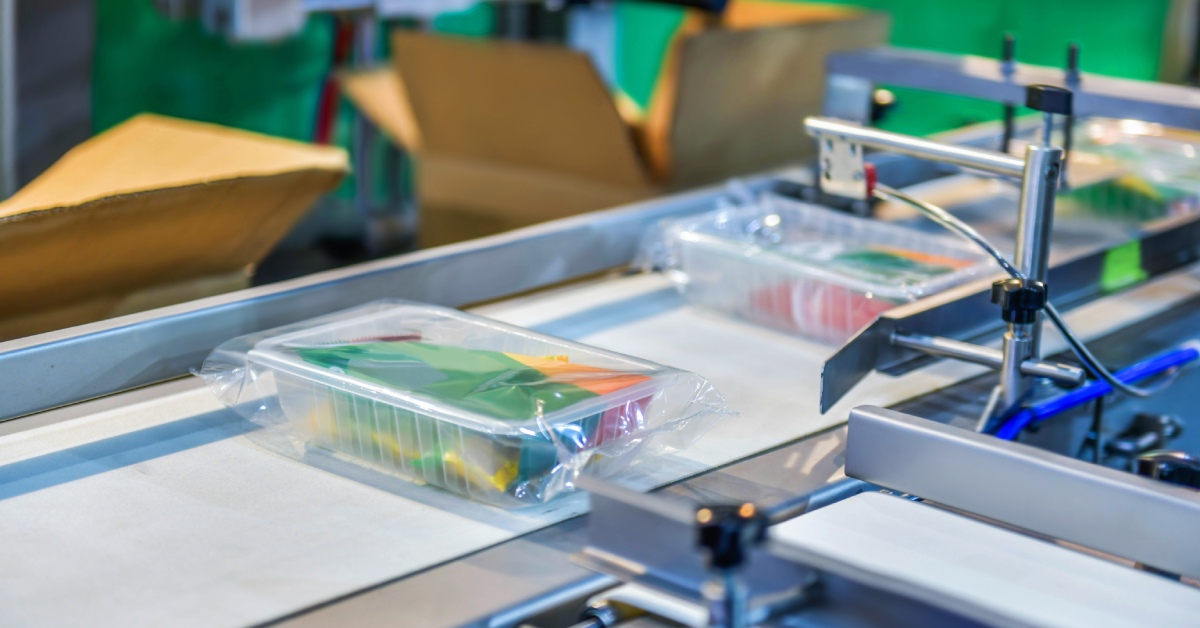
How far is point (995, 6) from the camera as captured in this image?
3734 mm

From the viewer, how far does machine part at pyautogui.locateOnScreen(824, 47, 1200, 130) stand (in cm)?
142

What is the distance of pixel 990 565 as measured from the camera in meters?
0.83

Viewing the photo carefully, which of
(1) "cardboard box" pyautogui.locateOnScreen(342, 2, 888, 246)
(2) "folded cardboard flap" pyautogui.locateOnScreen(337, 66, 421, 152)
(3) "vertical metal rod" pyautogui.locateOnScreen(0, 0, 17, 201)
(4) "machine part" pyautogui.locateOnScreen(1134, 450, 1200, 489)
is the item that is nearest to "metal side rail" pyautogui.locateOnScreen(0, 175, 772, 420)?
(1) "cardboard box" pyautogui.locateOnScreen(342, 2, 888, 246)

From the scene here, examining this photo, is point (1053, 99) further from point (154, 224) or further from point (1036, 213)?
point (154, 224)

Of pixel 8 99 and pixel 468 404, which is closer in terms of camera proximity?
pixel 468 404

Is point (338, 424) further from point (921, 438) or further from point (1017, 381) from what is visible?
point (1017, 381)

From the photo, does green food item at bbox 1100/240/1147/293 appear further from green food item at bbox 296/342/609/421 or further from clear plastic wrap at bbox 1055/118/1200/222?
green food item at bbox 296/342/609/421

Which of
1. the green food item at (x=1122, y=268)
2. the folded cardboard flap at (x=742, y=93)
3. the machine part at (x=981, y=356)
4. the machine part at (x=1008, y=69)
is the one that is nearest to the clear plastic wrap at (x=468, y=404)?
the machine part at (x=981, y=356)

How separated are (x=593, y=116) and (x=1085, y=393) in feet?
4.22

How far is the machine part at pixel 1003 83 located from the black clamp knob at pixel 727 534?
0.94 metres

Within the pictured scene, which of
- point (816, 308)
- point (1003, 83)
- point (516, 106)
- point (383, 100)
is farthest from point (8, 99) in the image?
point (1003, 83)

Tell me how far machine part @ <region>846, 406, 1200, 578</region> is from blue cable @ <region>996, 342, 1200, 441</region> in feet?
0.54

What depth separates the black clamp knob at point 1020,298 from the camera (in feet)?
3.42

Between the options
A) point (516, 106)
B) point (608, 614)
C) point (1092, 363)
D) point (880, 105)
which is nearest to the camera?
point (608, 614)
